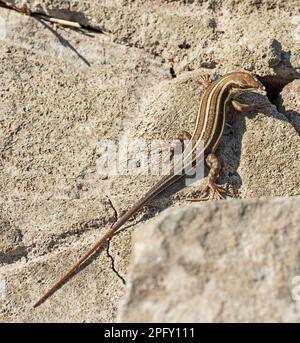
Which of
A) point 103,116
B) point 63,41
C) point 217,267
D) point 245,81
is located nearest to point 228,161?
point 245,81

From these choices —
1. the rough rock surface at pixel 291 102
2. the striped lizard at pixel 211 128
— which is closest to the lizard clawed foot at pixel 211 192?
the striped lizard at pixel 211 128

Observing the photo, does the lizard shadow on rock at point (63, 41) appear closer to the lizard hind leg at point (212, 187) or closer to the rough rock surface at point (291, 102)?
the lizard hind leg at point (212, 187)

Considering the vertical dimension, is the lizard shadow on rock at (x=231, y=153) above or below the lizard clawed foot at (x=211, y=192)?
above

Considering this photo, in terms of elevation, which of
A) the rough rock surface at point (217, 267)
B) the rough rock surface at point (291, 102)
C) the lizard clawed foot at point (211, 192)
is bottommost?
the rough rock surface at point (217, 267)

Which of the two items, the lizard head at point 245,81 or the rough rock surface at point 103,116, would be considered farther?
the lizard head at point 245,81

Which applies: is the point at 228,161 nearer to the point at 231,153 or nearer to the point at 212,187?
the point at 231,153

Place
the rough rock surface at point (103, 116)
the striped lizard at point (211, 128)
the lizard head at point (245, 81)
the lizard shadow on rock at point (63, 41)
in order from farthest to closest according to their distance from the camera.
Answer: the lizard shadow on rock at point (63, 41), the lizard head at point (245, 81), the striped lizard at point (211, 128), the rough rock surface at point (103, 116)

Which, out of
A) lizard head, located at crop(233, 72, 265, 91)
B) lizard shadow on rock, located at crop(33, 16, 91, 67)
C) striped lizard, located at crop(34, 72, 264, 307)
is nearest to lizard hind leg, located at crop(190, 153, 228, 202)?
striped lizard, located at crop(34, 72, 264, 307)

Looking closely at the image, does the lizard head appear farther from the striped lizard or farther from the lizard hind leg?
the lizard hind leg

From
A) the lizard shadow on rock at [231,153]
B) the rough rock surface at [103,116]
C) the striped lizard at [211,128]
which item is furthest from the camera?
the lizard shadow on rock at [231,153]
